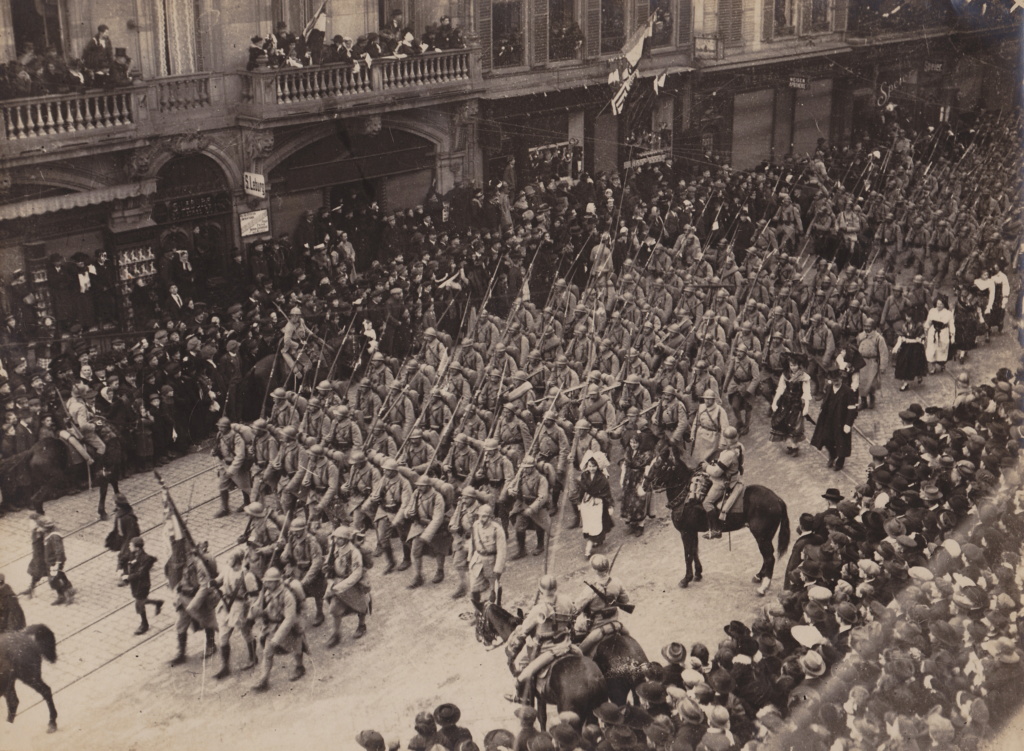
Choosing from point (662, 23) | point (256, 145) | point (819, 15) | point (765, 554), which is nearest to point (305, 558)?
point (256, 145)

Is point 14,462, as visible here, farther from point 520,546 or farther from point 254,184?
point 520,546

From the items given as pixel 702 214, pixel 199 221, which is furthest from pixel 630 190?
pixel 199 221

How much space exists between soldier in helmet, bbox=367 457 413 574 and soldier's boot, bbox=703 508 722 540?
3088mm

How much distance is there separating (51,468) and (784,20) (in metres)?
11.0

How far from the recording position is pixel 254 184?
12.2m

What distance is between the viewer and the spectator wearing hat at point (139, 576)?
1081cm

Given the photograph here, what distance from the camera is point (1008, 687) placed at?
422 inches

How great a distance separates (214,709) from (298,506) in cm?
233

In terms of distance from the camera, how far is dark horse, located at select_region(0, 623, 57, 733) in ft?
33.1

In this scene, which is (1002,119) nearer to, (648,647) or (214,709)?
(648,647)

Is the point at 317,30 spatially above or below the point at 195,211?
above

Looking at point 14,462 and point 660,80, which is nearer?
point 14,462

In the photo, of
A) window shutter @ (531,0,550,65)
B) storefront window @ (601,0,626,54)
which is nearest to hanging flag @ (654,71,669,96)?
storefront window @ (601,0,626,54)

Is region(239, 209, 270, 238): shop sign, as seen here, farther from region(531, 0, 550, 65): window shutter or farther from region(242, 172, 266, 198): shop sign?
region(531, 0, 550, 65): window shutter
